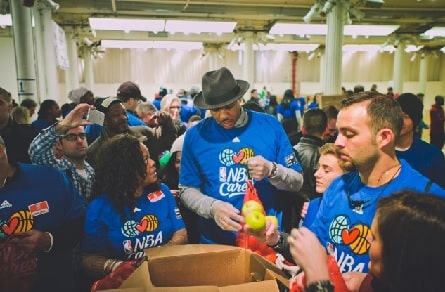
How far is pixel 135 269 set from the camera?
59.7 inches

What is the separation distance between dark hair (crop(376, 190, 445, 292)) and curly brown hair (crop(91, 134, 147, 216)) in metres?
1.34

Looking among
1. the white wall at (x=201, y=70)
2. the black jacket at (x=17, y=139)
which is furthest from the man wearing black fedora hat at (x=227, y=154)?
the white wall at (x=201, y=70)

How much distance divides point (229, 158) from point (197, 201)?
323 millimetres

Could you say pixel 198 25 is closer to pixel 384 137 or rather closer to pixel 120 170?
pixel 120 170

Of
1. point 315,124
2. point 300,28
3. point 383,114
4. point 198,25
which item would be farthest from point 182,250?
point 300,28

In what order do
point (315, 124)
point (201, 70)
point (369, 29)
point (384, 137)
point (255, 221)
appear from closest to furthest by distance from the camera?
point (384, 137), point (255, 221), point (315, 124), point (369, 29), point (201, 70)

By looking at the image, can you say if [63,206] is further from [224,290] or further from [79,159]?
[224,290]

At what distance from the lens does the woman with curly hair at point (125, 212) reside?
1949 millimetres

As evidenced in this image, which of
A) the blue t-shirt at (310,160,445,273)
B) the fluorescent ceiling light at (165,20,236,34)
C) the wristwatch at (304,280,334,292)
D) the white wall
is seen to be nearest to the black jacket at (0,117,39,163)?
the blue t-shirt at (310,160,445,273)

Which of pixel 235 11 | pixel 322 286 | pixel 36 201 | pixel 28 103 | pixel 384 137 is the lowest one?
pixel 322 286

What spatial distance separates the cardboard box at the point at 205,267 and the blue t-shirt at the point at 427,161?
1613mm

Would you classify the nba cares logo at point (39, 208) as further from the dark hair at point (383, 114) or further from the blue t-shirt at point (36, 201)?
the dark hair at point (383, 114)

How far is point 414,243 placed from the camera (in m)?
1.03

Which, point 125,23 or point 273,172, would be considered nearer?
point 273,172
